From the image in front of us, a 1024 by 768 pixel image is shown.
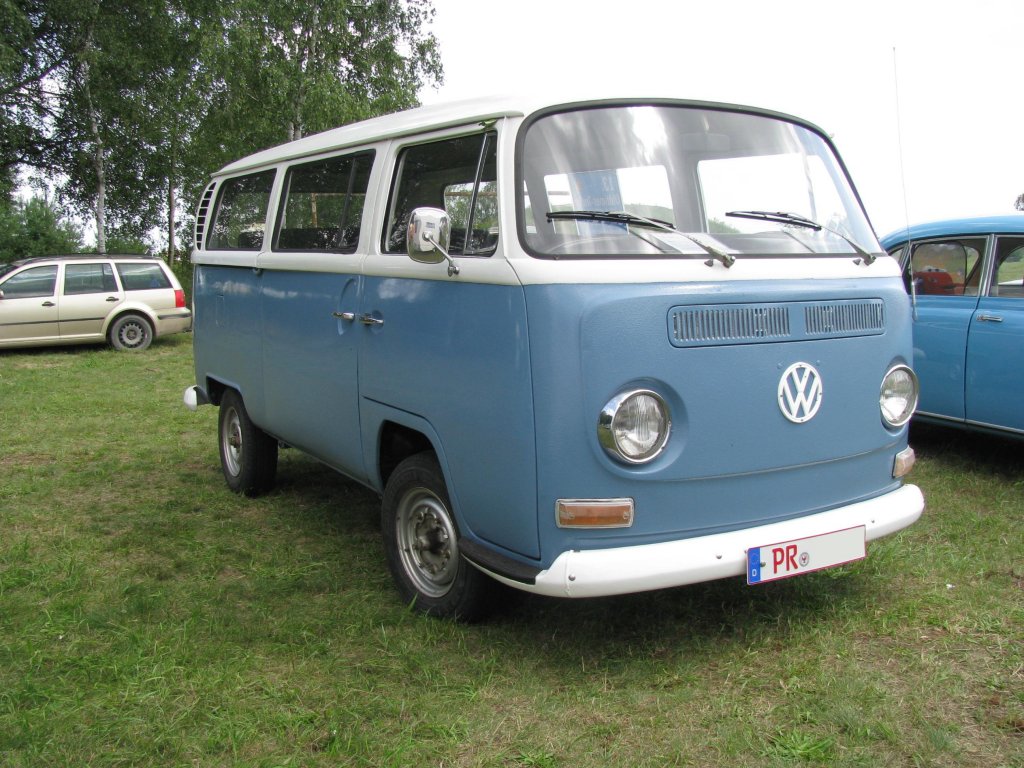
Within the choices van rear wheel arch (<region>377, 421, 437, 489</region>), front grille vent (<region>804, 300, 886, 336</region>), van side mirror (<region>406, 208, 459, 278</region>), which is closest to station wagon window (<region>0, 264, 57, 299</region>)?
van rear wheel arch (<region>377, 421, 437, 489</region>)

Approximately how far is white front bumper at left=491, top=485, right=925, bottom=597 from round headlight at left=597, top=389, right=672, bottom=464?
331mm

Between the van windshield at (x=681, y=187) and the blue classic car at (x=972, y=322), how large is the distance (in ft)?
7.28

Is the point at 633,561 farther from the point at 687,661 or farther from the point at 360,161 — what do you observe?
the point at 360,161

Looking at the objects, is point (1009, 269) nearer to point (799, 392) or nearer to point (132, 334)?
point (799, 392)

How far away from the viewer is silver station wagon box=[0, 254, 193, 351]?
555 inches

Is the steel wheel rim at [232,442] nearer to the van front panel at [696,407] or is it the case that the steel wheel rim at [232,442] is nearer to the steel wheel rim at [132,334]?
the van front panel at [696,407]

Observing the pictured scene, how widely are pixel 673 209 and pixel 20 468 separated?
18.8ft

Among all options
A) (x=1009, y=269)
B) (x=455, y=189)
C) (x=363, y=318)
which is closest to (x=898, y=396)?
(x=455, y=189)

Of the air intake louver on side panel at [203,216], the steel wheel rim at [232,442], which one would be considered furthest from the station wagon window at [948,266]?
the air intake louver on side panel at [203,216]

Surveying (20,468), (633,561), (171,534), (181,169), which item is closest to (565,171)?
(633,561)

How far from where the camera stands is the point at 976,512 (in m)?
5.39

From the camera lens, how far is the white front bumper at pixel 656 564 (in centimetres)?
313

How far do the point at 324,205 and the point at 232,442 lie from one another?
2.34m

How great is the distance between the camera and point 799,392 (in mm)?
3486
